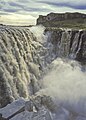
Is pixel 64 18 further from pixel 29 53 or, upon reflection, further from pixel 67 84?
pixel 67 84

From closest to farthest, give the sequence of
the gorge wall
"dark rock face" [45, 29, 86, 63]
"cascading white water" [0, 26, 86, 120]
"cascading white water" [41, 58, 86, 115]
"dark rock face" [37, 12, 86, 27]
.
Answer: "cascading white water" [41, 58, 86, 115]
"cascading white water" [0, 26, 86, 120]
the gorge wall
"dark rock face" [45, 29, 86, 63]
"dark rock face" [37, 12, 86, 27]

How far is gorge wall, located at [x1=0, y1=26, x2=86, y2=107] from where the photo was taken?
823 inches

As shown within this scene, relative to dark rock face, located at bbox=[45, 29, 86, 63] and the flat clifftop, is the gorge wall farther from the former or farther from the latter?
the flat clifftop

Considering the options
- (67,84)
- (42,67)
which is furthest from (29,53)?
(67,84)

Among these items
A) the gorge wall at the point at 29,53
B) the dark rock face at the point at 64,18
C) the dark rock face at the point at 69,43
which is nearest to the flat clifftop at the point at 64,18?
the dark rock face at the point at 64,18

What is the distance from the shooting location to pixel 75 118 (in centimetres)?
1833

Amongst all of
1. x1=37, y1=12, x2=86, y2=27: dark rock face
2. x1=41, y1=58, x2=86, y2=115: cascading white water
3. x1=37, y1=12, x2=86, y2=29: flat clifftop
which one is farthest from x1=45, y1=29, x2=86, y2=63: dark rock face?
x1=37, y1=12, x2=86, y2=29: flat clifftop

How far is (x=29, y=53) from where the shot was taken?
24172 millimetres

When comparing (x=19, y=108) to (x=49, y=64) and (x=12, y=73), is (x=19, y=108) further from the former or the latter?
(x=49, y=64)

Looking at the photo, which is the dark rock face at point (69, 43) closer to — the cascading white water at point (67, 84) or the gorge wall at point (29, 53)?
the gorge wall at point (29, 53)

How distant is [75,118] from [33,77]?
5789 mm

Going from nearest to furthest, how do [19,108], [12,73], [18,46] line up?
[19,108], [12,73], [18,46]

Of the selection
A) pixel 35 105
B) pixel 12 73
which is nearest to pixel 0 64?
pixel 12 73

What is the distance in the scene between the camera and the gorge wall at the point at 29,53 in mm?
20909
